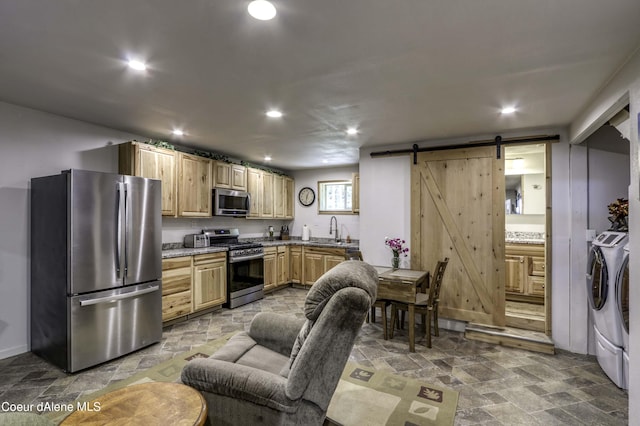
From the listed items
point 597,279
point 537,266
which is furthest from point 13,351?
point 537,266

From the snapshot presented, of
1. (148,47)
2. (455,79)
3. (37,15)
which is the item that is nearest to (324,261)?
(455,79)

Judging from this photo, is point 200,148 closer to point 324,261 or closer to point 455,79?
point 324,261

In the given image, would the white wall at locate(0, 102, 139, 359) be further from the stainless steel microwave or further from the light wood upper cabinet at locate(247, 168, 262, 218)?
the light wood upper cabinet at locate(247, 168, 262, 218)

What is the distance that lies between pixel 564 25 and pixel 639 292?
5.47 feet

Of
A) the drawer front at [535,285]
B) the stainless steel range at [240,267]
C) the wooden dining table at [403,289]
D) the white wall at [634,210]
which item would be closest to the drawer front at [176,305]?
the stainless steel range at [240,267]

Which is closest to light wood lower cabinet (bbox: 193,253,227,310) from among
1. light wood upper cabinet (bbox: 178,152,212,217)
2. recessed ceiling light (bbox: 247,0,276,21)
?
light wood upper cabinet (bbox: 178,152,212,217)

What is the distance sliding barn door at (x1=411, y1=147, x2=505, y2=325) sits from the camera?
152 inches

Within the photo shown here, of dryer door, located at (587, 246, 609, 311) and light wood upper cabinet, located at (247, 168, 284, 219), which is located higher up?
light wood upper cabinet, located at (247, 168, 284, 219)

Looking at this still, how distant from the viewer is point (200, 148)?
195 inches

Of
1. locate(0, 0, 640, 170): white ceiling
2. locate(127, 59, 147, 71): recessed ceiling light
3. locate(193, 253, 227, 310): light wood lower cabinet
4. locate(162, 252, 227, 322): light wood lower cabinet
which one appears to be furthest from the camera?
locate(193, 253, 227, 310): light wood lower cabinet

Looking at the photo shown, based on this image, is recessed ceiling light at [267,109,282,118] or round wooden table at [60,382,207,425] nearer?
round wooden table at [60,382,207,425]

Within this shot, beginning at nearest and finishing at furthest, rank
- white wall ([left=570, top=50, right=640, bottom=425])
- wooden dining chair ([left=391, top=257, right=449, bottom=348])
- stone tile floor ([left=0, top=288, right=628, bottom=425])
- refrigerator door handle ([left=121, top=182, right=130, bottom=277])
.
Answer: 1. white wall ([left=570, top=50, right=640, bottom=425])
2. stone tile floor ([left=0, top=288, right=628, bottom=425])
3. refrigerator door handle ([left=121, top=182, right=130, bottom=277])
4. wooden dining chair ([left=391, top=257, right=449, bottom=348])

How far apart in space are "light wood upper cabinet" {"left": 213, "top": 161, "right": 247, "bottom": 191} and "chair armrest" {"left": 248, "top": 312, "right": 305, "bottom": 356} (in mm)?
3135

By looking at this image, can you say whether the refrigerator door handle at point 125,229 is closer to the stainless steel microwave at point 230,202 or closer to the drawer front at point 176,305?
the drawer front at point 176,305
